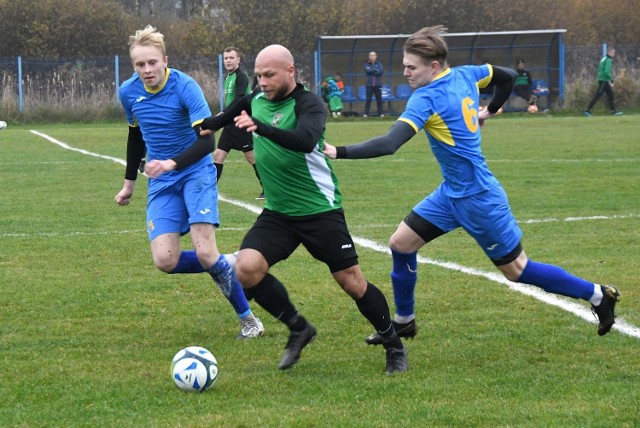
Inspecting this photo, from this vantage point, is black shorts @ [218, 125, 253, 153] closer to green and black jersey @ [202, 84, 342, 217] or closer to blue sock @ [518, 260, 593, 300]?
green and black jersey @ [202, 84, 342, 217]

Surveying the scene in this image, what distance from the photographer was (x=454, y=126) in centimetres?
573

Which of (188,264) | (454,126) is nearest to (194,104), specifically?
(188,264)

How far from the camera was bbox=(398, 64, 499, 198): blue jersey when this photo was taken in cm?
566

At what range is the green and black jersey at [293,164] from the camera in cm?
552

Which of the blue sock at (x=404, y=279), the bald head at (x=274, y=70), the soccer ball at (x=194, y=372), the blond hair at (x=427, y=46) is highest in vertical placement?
the blond hair at (x=427, y=46)

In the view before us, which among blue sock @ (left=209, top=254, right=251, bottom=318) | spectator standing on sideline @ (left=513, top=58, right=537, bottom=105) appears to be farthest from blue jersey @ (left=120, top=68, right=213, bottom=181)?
spectator standing on sideline @ (left=513, top=58, right=537, bottom=105)

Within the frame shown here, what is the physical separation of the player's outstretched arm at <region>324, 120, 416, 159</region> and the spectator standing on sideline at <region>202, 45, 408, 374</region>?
0.36 meters

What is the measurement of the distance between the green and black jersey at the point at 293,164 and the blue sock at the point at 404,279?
70 cm

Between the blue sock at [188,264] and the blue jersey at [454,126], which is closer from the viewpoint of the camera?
the blue jersey at [454,126]

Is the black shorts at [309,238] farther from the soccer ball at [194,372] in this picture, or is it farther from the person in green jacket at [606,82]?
the person in green jacket at [606,82]

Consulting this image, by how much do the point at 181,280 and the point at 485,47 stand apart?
2931cm

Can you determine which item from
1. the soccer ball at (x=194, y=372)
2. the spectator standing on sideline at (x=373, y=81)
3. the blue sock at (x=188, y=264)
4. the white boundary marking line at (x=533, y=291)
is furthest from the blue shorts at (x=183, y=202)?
the spectator standing on sideline at (x=373, y=81)

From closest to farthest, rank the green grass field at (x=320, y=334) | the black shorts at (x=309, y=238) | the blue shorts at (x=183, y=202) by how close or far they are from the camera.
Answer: the green grass field at (x=320, y=334) → the black shorts at (x=309, y=238) → the blue shorts at (x=183, y=202)

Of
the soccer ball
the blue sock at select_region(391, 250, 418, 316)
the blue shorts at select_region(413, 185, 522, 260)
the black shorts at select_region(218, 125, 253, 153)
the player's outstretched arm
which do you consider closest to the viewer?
the player's outstretched arm
